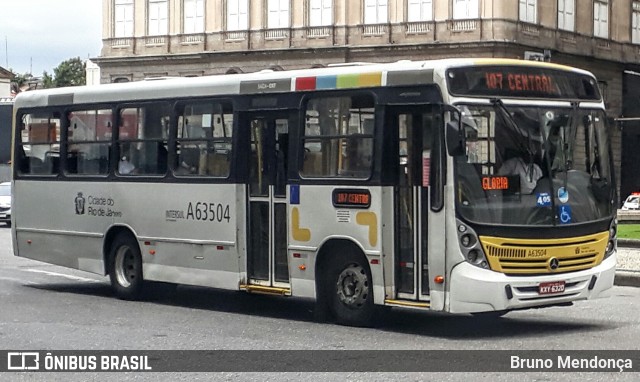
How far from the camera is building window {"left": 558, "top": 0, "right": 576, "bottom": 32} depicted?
67.0 metres

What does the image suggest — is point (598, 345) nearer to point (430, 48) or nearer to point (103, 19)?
point (430, 48)

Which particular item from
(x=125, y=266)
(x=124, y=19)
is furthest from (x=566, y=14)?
(x=125, y=266)

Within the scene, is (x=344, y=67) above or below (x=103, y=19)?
below

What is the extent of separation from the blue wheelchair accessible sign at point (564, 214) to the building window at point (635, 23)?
60.2 m

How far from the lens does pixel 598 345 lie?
12961mm

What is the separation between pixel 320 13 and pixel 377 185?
53897 mm

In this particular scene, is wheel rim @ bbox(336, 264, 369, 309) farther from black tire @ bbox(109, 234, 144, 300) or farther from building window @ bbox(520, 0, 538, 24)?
building window @ bbox(520, 0, 538, 24)

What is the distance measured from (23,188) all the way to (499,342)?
→ 373 inches

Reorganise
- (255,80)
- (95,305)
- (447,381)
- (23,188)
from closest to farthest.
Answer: (447,381) < (255,80) < (95,305) < (23,188)

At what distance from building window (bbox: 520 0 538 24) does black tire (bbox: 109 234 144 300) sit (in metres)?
48.0

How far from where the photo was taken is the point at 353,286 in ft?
49.3

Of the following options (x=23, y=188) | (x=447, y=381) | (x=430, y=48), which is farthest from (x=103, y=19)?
(x=447, y=381)

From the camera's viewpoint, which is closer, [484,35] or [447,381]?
[447,381]

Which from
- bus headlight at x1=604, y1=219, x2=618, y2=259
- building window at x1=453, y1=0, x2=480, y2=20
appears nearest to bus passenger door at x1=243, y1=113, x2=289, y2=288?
bus headlight at x1=604, y1=219, x2=618, y2=259
